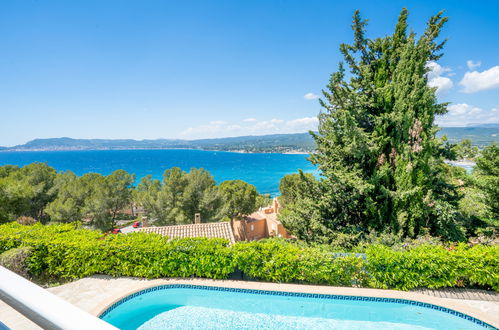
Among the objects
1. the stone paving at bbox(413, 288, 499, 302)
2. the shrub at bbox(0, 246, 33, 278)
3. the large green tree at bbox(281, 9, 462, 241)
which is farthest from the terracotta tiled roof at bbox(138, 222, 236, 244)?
the stone paving at bbox(413, 288, 499, 302)

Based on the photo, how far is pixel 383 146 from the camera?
1064 centimetres

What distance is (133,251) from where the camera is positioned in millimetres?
8133

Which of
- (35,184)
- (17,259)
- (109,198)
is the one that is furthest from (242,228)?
(35,184)

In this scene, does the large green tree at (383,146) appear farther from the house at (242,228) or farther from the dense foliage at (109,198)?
the dense foliage at (109,198)

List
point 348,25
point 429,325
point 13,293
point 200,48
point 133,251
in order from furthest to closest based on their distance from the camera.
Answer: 1. point 200,48
2. point 348,25
3. point 133,251
4. point 429,325
5. point 13,293

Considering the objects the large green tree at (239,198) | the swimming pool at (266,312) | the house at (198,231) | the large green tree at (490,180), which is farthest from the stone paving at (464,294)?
the large green tree at (239,198)

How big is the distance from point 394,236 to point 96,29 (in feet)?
57.6

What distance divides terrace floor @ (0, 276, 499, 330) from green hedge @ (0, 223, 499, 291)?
23cm

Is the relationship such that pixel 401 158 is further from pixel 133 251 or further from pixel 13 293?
pixel 13 293

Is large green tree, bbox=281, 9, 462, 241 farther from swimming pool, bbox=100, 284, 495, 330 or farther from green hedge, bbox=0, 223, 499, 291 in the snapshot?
swimming pool, bbox=100, 284, 495, 330

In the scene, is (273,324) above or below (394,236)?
below

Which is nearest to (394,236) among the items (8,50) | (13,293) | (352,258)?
(352,258)

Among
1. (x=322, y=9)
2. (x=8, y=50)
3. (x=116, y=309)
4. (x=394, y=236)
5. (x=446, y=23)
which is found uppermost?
(x=322, y=9)

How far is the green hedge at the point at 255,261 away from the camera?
7.11 meters
